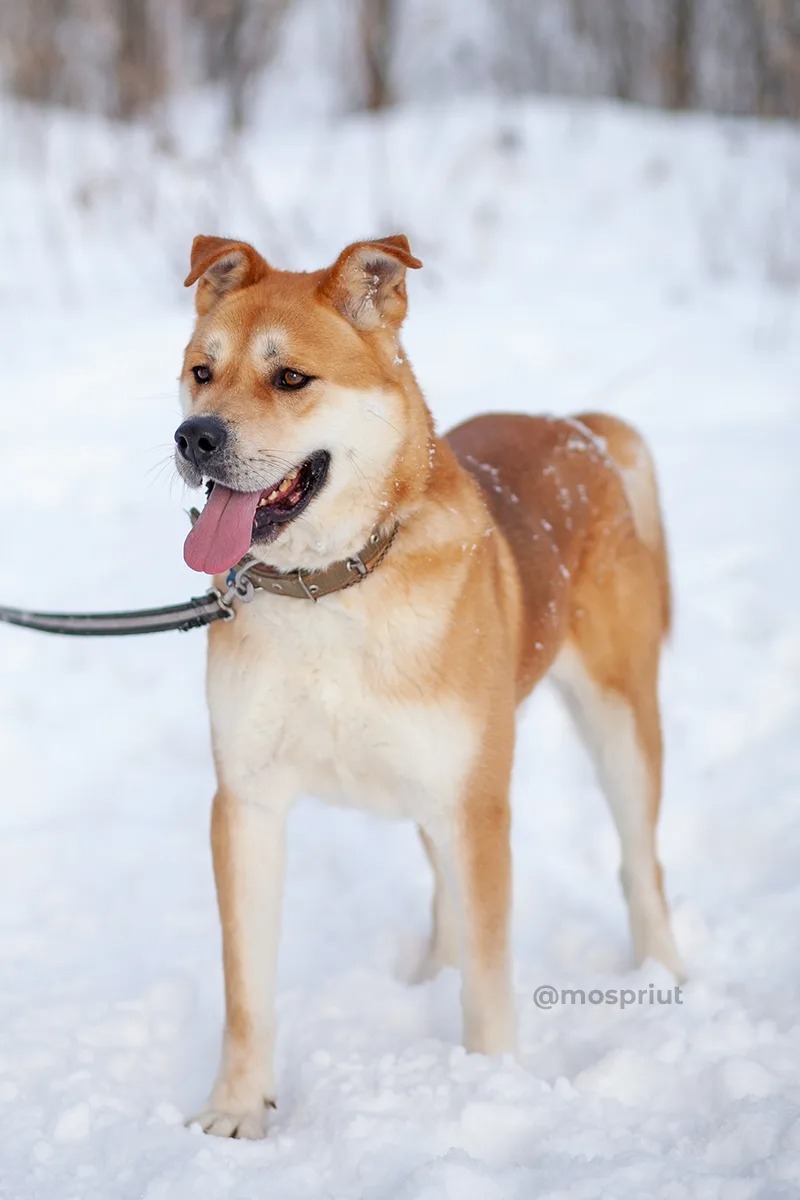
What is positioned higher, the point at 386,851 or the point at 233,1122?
the point at 233,1122

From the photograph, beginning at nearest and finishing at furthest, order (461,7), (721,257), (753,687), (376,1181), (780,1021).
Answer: (376,1181) < (780,1021) < (753,687) < (721,257) < (461,7)

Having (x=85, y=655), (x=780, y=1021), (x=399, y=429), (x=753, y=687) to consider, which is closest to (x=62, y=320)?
(x=85, y=655)

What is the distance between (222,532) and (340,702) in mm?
450

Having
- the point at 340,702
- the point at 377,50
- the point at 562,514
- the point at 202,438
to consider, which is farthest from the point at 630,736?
the point at 377,50

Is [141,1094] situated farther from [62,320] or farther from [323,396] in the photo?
[62,320]

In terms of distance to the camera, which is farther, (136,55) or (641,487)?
(136,55)

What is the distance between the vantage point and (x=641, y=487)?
3963 millimetres

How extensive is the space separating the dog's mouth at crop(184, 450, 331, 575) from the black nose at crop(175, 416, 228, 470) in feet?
0.26

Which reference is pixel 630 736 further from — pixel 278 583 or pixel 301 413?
pixel 301 413

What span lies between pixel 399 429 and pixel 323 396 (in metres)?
0.19

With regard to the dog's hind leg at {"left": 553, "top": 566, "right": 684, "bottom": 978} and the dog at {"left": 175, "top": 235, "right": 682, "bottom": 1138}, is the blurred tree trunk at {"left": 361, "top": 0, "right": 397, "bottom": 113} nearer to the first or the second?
the dog's hind leg at {"left": 553, "top": 566, "right": 684, "bottom": 978}

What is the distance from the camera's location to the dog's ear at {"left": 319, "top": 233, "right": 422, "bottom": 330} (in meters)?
2.72

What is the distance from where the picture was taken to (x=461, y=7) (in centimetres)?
1806

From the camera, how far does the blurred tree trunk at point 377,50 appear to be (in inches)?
555
